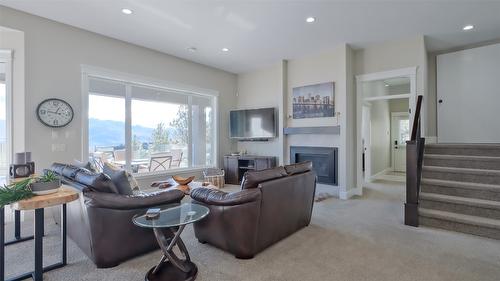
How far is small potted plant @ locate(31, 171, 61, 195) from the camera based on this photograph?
6.67 feet

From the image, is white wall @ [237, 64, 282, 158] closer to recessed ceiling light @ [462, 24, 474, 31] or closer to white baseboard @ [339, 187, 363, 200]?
white baseboard @ [339, 187, 363, 200]

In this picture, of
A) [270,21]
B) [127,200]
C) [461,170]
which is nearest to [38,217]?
[127,200]

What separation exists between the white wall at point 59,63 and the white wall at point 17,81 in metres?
0.07

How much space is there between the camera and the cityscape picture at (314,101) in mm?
5176

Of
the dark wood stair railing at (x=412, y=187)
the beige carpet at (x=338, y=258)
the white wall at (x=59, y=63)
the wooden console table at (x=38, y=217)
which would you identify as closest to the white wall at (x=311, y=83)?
the dark wood stair railing at (x=412, y=187)

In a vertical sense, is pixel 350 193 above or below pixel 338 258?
above

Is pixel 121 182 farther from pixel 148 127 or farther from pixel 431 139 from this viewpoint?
pixel 431 139

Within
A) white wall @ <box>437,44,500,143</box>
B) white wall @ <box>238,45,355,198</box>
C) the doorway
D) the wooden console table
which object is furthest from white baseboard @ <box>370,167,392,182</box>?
the wooden console table

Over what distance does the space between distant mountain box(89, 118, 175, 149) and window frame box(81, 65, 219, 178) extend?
11 cm

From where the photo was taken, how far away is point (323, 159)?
17.4ft

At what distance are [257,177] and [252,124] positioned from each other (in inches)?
159

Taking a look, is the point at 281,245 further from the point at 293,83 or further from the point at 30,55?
the point at 30,55

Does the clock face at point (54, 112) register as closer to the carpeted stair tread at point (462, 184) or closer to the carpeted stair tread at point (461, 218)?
the carpeted stair tread at point (461, 218)

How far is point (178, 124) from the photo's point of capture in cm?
595
